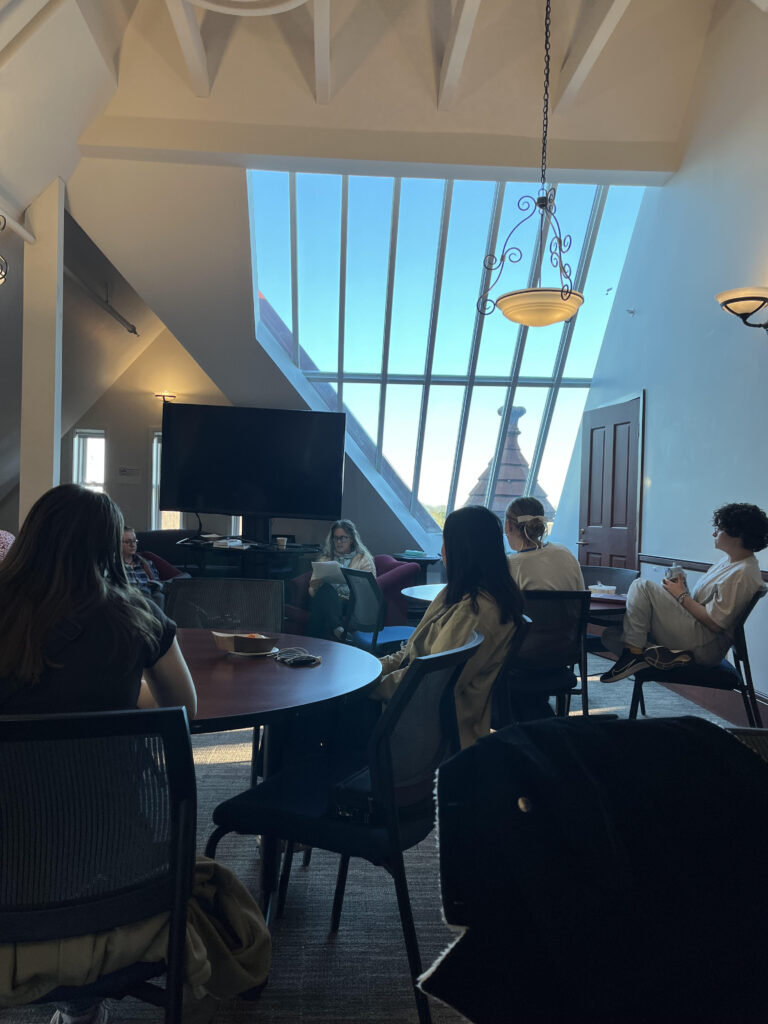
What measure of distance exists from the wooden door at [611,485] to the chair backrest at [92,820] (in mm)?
5661

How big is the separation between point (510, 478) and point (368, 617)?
5.15 m

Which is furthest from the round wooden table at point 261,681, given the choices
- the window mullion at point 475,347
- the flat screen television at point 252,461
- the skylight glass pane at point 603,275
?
the skylight glass pane at point 603,275

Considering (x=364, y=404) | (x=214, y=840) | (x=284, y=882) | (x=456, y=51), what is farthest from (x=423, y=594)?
(x=364, y=404)

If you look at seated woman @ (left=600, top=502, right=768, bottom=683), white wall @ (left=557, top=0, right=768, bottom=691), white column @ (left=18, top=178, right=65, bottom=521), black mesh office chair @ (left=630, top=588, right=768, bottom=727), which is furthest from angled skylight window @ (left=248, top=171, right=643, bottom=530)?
black mesh office chair @ (left=630, top=588, right=768, bottom=727)

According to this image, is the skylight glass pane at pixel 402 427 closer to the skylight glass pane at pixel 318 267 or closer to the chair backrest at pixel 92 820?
the skylight glass pane at pixel 318 267

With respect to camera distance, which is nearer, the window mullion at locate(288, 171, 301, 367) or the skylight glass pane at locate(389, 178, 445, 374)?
the window mullion at locate(288, 171, 301, 367)

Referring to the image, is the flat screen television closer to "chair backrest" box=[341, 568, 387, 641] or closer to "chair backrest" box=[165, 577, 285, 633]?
"chair backrest" box=[341, 568, 387, 641]

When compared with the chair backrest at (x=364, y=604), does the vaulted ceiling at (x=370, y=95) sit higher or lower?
higher

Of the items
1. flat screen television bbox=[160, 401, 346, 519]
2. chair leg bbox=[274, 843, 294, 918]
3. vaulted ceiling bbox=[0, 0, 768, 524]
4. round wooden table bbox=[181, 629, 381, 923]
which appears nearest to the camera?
round wooden table bbox=[181, 629, 381, 923]

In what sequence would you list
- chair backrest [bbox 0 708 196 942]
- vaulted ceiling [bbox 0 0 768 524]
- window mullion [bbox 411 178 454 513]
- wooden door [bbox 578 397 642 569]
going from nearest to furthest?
chair backrest [bbox 0 708 196 942]
vaulted ceiling [bbox 0 0 768 524]
wooden door [bbox 578 397 642 569]
window mullion [bbox 411 178 454 513]

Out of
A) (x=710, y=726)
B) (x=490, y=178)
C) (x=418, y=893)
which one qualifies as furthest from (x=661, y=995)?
(x=490, y=178)

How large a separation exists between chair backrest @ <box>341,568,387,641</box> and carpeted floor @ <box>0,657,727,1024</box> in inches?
64.0

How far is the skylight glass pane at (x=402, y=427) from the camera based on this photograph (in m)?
8.59

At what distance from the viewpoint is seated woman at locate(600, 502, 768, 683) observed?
11.7ft
